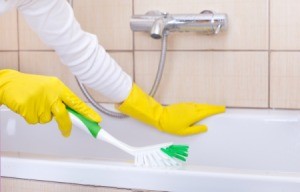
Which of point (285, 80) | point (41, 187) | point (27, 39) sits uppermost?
point (27, 39)

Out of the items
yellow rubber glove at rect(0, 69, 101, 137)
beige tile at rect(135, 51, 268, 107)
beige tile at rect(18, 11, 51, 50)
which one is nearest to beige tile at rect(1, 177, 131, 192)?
yellow rubber glove at rect(0, 69, 101, 137)

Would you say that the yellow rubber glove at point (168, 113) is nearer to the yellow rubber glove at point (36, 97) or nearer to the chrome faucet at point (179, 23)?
the chrome faucet at point (179, 23)

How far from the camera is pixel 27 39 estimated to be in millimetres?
1775

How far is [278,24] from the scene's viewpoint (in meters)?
1.49

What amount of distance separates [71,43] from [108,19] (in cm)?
47

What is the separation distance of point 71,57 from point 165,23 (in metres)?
0.35

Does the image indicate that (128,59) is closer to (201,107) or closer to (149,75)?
(149,75)

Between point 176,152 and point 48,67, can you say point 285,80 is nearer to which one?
point 176,152

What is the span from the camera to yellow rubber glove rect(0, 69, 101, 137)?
906 mm

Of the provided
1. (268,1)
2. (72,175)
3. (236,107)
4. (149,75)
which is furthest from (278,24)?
(72,175)

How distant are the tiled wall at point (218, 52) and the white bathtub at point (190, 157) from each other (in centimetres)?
8

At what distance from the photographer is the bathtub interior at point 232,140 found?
1.44m

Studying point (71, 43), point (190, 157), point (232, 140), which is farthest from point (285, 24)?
point (71, 43)

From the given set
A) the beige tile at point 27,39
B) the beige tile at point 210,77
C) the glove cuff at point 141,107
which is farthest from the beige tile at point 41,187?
the beige tile at point 27,39
